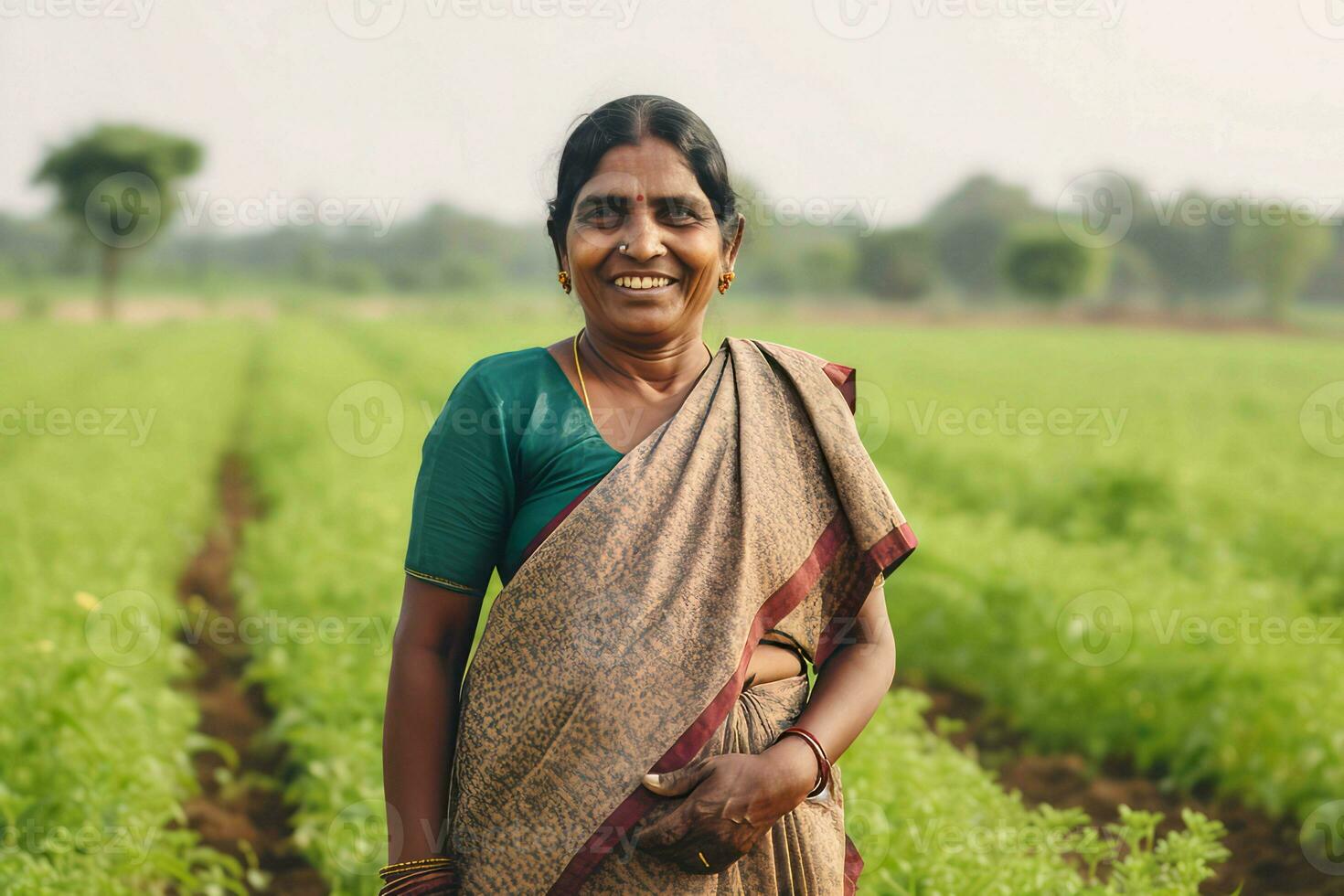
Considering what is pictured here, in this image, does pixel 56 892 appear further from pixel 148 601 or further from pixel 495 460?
pixel 148 601

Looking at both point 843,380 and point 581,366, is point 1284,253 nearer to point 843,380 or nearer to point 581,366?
point 843,380

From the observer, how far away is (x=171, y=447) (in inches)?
440

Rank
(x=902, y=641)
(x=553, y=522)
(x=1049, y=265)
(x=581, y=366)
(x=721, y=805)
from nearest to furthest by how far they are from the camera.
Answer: (x=721, y=805) → (x=553, y=522) → (x=581, y=366) → (x=902, y=641) → (x=1049, y=265)

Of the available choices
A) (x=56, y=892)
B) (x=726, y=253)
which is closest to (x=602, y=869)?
(x=726, y=253)

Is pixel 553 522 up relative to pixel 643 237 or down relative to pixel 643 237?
→ down

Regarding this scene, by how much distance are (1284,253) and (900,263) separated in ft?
72.2

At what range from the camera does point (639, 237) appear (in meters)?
1.67

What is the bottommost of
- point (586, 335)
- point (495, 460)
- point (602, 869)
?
point (602, 869)

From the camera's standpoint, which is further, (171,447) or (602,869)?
(171,447)

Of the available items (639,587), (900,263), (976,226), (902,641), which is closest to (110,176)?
(900,263)

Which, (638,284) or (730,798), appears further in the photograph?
(638,284)

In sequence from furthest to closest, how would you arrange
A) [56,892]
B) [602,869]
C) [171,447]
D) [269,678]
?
[171,447]
[269,678]
[56,892]
[602,869]

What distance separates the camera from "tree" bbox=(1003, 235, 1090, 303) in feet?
204

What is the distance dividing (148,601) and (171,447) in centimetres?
591
